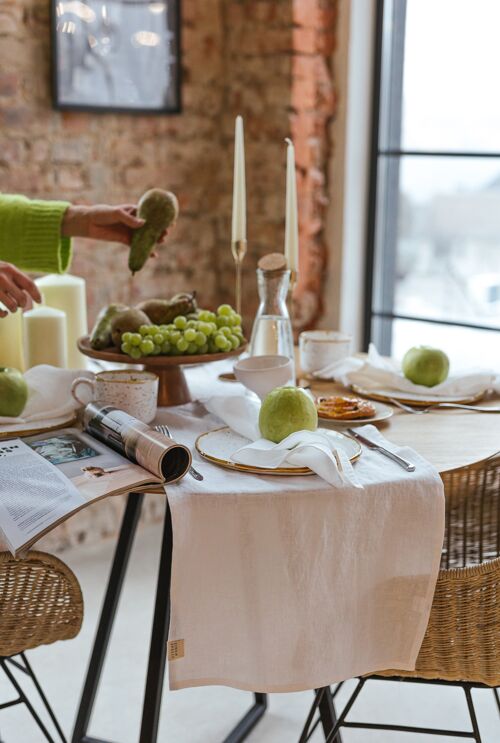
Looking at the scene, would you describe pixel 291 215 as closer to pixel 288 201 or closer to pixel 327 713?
pixel 288 201

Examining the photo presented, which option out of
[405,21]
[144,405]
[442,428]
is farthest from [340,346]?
[405,21]

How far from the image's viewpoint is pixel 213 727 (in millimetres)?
Result: 2230

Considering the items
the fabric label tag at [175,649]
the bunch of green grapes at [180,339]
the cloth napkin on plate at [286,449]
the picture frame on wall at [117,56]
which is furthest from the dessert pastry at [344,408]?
the picture frame on wall at [117,56]

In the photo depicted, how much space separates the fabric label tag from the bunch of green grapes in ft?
1.96

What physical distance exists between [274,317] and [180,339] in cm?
28

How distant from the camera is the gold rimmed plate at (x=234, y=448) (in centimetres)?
146

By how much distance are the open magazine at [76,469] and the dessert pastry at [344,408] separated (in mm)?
399

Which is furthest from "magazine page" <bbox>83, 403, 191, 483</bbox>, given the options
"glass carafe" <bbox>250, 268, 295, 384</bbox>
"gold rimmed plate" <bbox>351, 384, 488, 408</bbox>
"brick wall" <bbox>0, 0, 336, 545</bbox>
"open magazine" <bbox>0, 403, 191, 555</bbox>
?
"brick wall" <bbox>0, 0, 336, 545</bbox>

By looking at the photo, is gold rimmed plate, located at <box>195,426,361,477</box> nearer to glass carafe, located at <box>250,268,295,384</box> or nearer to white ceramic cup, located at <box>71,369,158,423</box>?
white ceramic cup, located at <box>71,369,158,423</box>

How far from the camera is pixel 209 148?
332cm

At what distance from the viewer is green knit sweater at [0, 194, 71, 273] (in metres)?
2.14

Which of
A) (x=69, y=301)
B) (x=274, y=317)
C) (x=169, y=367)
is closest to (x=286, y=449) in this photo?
(x=169, y=367)

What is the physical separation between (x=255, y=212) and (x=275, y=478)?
199 cm

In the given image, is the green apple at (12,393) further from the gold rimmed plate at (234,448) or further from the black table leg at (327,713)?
the black table leg at (327,713)
